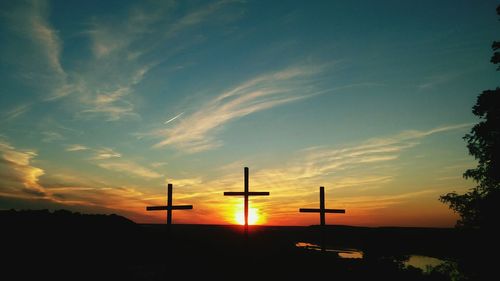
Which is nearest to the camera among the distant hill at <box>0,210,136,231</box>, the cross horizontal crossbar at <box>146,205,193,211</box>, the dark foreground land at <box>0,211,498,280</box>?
the dark foreground land at <box>0,211,498,280</box>

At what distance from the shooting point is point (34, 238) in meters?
18.0

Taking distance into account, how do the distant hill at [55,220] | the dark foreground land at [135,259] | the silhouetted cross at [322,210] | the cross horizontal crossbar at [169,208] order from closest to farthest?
the dark foreground land at [135,259] → the cross horizontal crossbar at [169,208] → the distant hill at [55,220] → the silhouetted cross at [322,210]

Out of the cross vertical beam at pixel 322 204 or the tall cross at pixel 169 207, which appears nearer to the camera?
the tall cross at pixel 169 207

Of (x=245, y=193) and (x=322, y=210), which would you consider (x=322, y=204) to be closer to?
(x=322, y=210)

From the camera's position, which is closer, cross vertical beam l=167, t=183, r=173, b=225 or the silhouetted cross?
cross vertical beam l=167, t=183, r=173, b=225

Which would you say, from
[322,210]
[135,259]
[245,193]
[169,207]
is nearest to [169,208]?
[169,207]

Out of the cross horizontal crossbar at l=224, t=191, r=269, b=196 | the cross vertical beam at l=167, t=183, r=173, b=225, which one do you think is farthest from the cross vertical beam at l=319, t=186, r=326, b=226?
the cross vertical beam at l=167, t=183, r=173, b=225

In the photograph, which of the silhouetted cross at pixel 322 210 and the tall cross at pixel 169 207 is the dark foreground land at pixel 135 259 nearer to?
the tall cross at pixel 169 207

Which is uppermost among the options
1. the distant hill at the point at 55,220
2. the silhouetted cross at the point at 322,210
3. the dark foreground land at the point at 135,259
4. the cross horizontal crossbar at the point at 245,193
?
the cross horizontal crossbar at the point at 245,193

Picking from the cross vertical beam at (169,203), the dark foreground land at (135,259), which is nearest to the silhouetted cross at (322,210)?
the dark foreground land at (135,259)

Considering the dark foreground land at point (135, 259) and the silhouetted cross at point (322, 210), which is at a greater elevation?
the silhouetted cross at point (322, 210)

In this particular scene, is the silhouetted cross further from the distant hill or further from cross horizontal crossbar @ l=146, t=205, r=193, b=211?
the distant hill

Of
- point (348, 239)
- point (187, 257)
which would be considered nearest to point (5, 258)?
point (187, 257)

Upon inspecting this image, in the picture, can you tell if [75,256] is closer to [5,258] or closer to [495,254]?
[5,258]
